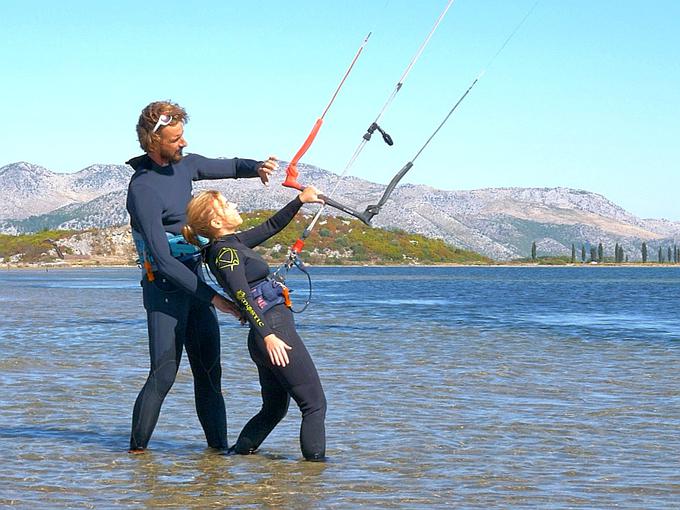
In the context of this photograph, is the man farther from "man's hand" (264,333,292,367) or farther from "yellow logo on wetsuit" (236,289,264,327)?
"man's hand" (264,333,292,367)


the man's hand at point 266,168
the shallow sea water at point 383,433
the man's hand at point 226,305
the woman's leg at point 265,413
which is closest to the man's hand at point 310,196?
the man's hand at point 266,168

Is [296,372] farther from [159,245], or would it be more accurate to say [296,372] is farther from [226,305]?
[159,245]

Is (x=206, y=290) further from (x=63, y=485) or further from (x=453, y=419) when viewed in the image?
(x=453, y=419)

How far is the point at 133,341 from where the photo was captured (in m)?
22.0

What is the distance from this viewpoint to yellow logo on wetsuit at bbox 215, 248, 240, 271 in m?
7.67

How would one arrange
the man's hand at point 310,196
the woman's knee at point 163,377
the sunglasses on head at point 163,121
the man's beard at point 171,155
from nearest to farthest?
the man's hand at point 310,196
the sunglasses on head at point 163,121
the man's beard at point 171,155
the woman's knee at point 163,377

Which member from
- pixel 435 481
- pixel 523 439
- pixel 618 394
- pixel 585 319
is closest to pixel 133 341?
pixel 618 394

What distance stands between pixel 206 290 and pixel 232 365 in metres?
8.75

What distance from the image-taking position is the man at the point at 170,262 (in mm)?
7910

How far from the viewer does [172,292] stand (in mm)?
8180

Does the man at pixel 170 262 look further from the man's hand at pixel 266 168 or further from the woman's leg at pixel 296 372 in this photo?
the woman's leg at pixel 296 372

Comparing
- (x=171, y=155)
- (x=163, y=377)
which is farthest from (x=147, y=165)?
(x=163, y=377)

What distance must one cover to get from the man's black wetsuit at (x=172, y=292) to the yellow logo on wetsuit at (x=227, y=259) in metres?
0.29

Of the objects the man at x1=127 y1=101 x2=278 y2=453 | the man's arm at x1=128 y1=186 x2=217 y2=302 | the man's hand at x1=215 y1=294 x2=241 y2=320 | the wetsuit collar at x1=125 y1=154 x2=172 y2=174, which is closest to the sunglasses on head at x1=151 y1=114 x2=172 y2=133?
the man at x1=127 y1=101 x2=278 y2=453
